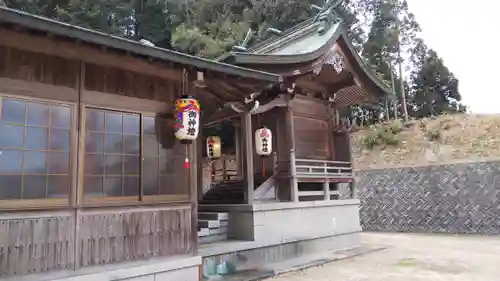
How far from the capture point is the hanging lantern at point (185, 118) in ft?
19.6

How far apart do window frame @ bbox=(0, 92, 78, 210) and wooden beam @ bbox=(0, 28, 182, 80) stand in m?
0.65

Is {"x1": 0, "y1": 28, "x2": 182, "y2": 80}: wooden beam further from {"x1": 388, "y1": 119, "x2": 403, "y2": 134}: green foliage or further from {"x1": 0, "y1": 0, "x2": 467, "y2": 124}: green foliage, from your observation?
{"x1": 388, "y1": 119, "x2": 403, "y2": 134}: green foliage

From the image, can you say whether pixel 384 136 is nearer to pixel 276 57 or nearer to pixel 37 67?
pixel 276 57

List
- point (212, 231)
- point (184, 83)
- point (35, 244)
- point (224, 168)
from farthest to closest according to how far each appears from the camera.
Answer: point (224, 168) < point (212, 231) < point (184, 83) < point (35, 244)

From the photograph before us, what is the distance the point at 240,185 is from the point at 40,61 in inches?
272

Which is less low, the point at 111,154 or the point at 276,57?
the point at 276,57

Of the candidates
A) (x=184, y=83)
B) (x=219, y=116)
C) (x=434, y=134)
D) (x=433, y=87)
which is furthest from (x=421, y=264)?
(x=433, y=87)

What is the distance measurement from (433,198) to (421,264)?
6788 mm

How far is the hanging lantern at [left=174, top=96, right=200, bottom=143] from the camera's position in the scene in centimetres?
596

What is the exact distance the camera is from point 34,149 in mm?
4836

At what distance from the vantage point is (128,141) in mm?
5727

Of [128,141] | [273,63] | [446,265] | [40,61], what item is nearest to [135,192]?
[128,141]

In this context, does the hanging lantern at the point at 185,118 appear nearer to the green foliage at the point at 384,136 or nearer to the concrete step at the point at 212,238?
the concrete step at the point at 212,238

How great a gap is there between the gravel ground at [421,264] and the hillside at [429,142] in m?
6.65
